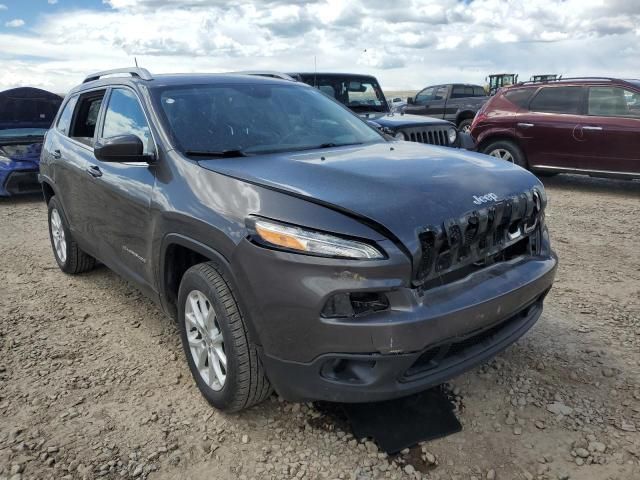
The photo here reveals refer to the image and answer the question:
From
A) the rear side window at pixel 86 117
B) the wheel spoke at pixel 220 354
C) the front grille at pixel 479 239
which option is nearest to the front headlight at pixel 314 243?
the front grille at pixel 479 239

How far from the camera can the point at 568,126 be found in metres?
8.51

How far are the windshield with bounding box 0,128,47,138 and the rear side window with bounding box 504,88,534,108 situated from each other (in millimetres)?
7910

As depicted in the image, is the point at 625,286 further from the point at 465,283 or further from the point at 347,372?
the point at 347,372

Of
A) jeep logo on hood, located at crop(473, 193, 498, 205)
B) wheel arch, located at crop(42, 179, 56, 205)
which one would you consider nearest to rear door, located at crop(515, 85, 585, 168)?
jeep logo on hood, located at crop(473, 193, 498, 205)

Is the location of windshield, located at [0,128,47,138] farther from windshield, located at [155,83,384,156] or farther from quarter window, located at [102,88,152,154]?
windshield, located at [155,83,384,156]

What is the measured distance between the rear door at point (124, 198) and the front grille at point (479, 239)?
1.62 m

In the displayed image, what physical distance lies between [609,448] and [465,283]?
1.04 meters

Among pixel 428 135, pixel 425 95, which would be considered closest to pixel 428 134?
pixel 428 135

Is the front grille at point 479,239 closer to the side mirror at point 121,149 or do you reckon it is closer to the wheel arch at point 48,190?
the side mirror at point 121,149

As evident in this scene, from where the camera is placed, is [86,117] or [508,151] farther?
[508,151]

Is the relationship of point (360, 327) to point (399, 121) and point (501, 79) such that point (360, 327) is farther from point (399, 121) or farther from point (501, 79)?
point (501, 79)

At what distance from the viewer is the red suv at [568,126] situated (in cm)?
805

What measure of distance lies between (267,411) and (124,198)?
1552 millimetres

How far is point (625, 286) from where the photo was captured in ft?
14.5
